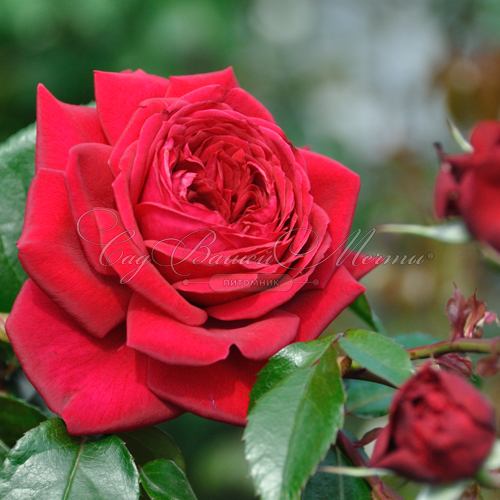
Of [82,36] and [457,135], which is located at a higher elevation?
[457,135]

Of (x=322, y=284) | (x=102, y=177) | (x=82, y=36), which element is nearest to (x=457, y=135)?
(x=322, y=284)

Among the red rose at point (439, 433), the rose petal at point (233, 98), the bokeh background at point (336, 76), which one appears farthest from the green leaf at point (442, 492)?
the bokeh background at point (336, 76)

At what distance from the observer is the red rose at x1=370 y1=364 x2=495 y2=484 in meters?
0.27

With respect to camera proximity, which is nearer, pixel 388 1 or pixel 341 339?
pixel 341 339

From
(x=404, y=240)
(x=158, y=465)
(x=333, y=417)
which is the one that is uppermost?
(x=333, y=417)

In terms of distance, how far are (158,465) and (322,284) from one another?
0.22 meters

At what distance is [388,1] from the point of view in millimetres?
2441

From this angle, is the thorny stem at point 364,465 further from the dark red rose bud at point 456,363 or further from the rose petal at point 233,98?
the rose petal at point 233,98

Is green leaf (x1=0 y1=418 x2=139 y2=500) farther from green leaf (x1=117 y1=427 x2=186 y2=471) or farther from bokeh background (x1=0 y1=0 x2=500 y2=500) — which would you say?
bokeh background (x1=0 y1=0 x2=500 y2=500)

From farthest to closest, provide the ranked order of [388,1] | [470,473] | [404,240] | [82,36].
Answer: [388,1]
[404,240]
[82,36]
[470,473]

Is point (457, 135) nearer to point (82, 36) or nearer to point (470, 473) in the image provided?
point (470, 473)

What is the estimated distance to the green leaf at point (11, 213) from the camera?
0.54 metres

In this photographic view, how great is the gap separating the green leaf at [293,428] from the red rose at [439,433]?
7cm

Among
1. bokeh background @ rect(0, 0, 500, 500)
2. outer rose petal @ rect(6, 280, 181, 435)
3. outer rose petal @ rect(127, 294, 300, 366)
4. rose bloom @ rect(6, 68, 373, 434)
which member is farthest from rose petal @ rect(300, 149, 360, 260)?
bokeh background @ rect(0, 0, 500, 500)
